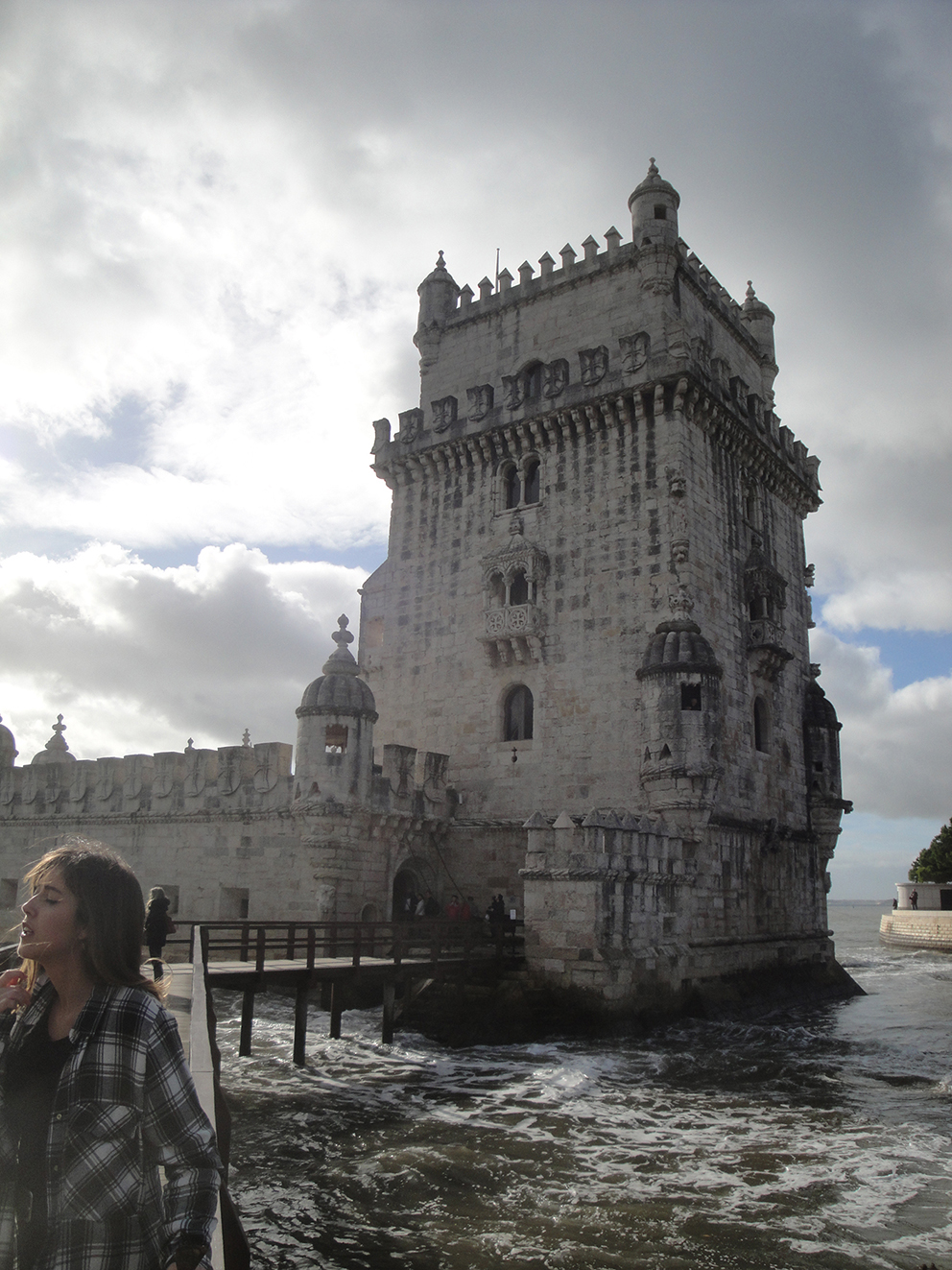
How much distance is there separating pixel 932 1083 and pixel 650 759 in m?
8.39

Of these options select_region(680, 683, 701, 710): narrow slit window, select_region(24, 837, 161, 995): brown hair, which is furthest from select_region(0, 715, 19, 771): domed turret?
select_region(24, 837, 161, 995): brown hair

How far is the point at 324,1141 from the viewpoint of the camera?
481 inches

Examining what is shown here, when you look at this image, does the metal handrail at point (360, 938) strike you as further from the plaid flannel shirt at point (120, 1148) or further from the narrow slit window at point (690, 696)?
the plaid flannel shirt at point (120, 1148)

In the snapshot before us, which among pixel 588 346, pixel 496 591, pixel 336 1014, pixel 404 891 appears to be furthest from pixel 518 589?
pixel 336 1014

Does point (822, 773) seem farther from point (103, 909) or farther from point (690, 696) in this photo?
point (103, 909)

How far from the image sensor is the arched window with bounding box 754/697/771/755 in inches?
1053

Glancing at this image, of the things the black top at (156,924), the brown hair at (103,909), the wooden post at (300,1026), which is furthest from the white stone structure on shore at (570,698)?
the brown hair at (103,909)

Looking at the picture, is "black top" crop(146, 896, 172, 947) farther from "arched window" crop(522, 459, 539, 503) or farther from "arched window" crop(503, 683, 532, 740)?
"arched window" crop(522, 459, 539, 503)

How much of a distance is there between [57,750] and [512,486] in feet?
60.1

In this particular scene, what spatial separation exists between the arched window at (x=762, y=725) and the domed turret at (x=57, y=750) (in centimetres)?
2253

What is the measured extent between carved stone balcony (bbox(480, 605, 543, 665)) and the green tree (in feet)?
181

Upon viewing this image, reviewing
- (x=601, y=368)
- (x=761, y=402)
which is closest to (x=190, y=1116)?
(x=601, y=368)

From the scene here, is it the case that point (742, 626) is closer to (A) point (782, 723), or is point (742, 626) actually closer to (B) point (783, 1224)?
(A) point (782, 723)

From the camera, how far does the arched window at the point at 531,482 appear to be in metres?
26.8
